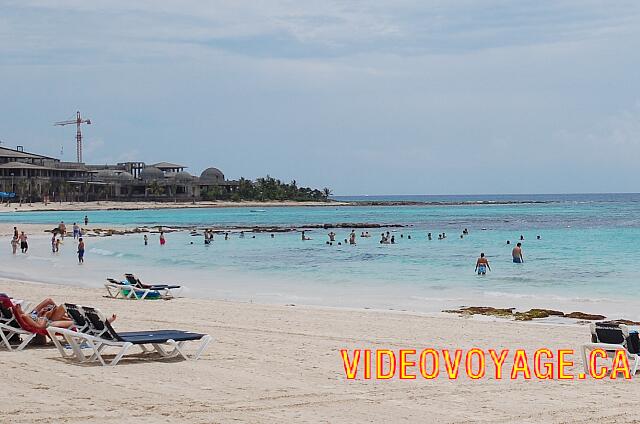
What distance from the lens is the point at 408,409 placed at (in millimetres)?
7520

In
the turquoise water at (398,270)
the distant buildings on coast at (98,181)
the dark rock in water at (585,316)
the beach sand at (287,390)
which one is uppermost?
the distant buildings on coast at (98,181)

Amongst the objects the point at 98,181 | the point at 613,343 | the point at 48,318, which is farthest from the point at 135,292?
the point at 98,181

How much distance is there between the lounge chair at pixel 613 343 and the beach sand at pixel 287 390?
308 millimetres

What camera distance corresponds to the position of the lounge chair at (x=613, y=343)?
9.31m

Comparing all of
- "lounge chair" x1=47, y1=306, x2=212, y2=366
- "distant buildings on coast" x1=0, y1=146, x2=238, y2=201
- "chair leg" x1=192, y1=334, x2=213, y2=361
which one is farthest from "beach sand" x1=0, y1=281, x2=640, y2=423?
"distant buildings on coast" x1=0, y1=146, x2=238, y2=201

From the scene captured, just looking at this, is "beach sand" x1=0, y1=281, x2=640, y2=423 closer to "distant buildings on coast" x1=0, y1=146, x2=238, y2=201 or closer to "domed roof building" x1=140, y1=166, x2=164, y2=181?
"distant buildings on coast" x1=0, y1=146, x2=238, y2=201

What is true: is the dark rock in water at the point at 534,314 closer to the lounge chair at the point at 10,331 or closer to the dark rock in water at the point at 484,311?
the dark rock in water at the point at 484,311

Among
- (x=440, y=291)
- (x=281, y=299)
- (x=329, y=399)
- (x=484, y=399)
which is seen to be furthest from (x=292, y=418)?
(x=440, y=291)

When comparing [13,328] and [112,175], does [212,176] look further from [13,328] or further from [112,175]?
[13,328]

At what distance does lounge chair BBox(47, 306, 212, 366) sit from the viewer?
31.0 ft

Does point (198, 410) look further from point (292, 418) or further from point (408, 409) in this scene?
point (408, 409)

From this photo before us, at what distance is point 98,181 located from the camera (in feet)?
419

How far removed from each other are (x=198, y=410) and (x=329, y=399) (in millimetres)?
1215

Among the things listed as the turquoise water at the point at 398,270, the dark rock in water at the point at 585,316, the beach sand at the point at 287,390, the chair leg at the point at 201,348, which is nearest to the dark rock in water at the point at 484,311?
the turquoise water at the point at 398,270
